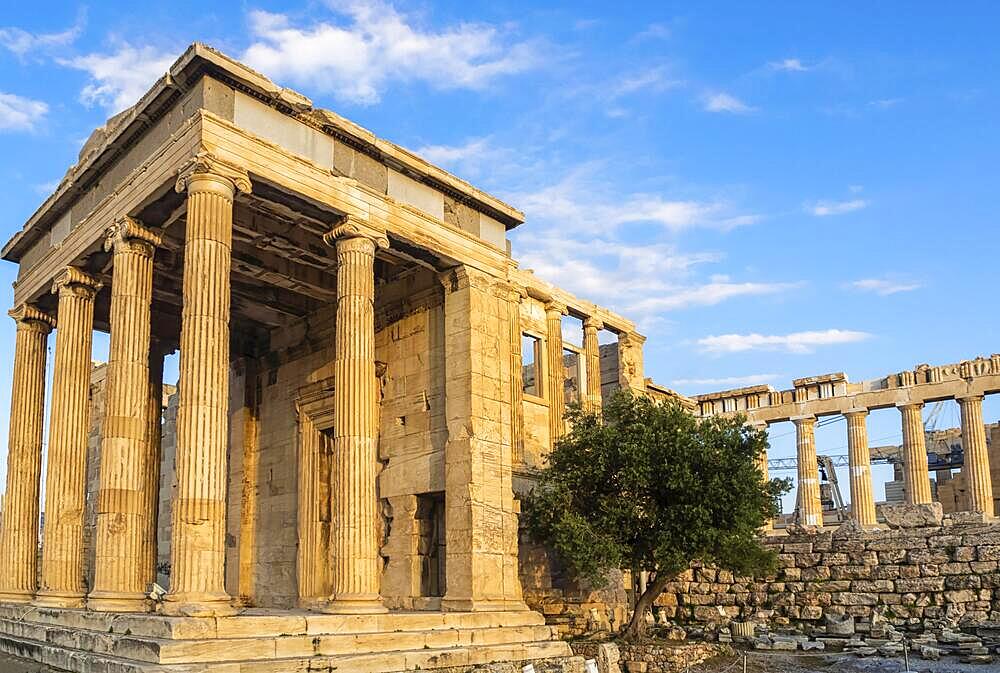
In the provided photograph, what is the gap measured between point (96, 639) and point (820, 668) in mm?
11501

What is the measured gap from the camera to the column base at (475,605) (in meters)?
15.7

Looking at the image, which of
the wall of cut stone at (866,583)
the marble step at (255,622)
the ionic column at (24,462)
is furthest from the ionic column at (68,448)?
the wall of cut stone at (866,583)

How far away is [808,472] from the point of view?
3803 cm

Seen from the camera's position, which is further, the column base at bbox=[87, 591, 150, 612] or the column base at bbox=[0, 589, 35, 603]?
the column base at bbox=[0, 589, 35, 603]

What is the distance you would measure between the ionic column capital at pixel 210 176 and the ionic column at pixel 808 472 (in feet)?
97.5

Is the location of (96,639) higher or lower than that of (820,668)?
higher

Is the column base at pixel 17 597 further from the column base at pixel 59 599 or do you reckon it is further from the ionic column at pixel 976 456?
the ionic column at pixel 976 456

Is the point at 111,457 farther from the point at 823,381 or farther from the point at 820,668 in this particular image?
the point at 823,381

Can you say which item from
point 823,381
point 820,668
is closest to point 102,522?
point 820,668

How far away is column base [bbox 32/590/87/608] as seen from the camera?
633 inches

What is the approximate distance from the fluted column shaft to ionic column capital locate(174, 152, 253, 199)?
2.17 meters

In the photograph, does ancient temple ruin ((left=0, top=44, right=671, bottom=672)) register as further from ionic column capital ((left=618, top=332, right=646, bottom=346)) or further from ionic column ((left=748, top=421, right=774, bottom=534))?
ionic column capital ((left=618, top=332, right=646, bottom=346))

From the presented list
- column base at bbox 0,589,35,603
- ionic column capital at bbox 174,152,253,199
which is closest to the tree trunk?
ionic column capital at bbox 174,152,253,199

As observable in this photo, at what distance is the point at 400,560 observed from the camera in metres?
17.8
